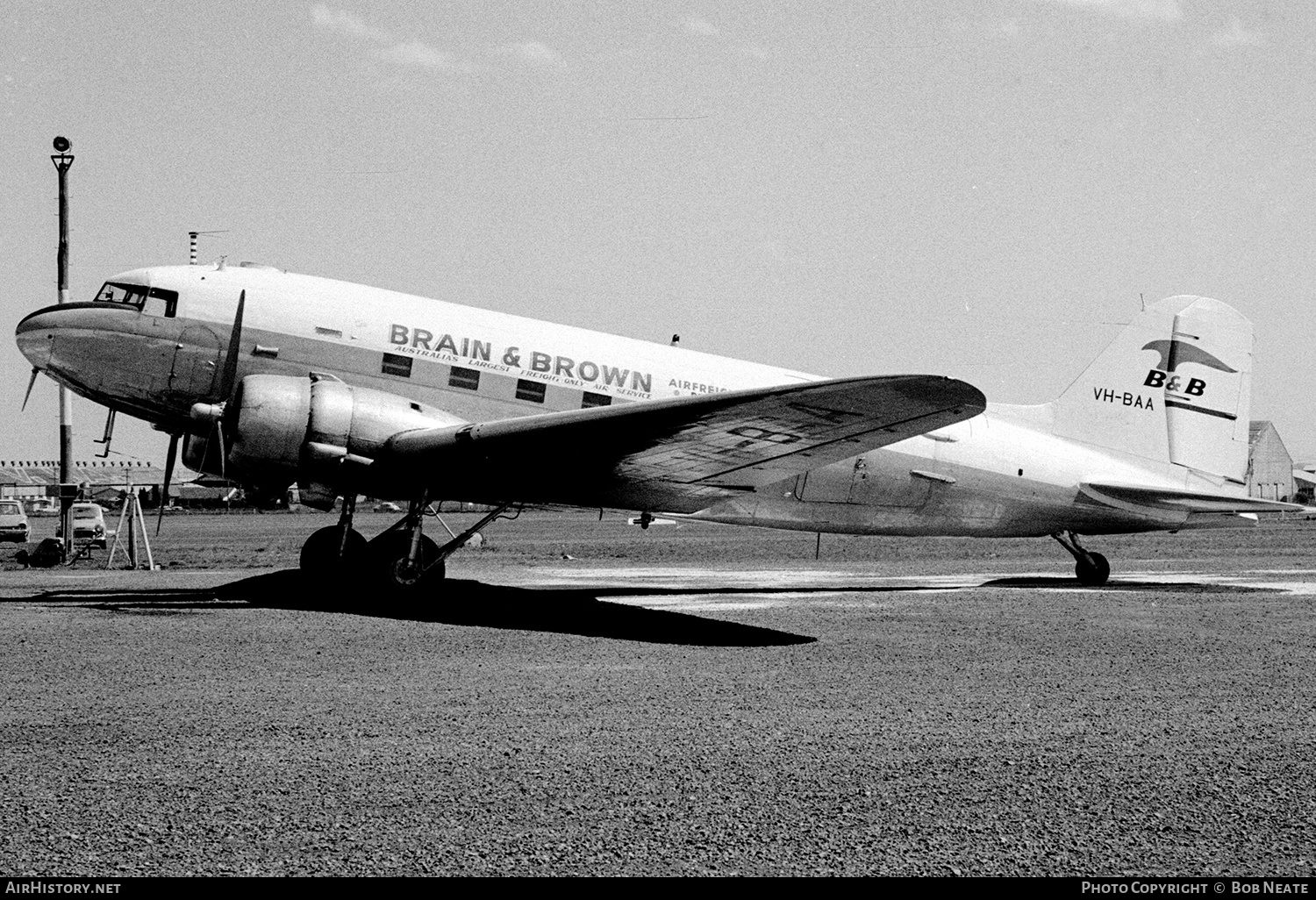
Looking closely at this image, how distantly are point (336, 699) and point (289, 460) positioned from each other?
563 cm

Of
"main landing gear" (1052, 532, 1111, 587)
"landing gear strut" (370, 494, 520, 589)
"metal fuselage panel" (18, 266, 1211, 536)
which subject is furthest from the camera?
"main landing gear" (1052, 532, 1111, 587)

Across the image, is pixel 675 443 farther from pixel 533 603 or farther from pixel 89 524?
pixel 89 524

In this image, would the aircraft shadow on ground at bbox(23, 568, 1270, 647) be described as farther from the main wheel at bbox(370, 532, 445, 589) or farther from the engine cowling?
the engine cowling

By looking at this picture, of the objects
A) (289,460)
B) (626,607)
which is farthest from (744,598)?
(289,460)

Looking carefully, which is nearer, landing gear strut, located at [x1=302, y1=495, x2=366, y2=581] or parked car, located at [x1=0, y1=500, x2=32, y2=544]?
landing gear strut, located at [x1=302, y1=495, x2=366, y2=581]

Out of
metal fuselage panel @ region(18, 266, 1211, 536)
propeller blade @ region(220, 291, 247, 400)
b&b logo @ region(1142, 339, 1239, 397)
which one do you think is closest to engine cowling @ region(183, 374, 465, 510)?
propeller blade @ region(220, 291, 247, 400)

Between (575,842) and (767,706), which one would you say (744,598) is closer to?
(767,706)

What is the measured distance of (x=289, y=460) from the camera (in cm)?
1210

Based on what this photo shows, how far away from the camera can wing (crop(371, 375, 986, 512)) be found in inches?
395

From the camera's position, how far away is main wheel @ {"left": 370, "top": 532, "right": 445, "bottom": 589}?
12844 millimetres

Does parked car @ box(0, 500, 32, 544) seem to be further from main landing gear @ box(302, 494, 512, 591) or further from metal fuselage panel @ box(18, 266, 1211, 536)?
main landing gear @ box(302, 494, 512, 591)

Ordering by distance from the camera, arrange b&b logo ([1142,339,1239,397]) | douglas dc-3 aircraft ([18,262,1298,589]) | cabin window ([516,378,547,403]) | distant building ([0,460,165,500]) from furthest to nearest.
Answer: distant building ([0,460,165,500]) < b&b logo ([1142,339,1239,397]) < cabin window ([516,378,547,403]) < douglas dc-3 aircraft ([18,262,1298,589])

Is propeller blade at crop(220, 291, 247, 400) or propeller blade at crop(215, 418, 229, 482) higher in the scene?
propeller blade at crop(220, 291, 247, 400)

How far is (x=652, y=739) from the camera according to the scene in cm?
591
